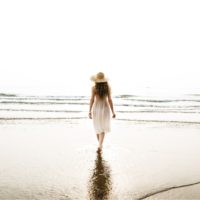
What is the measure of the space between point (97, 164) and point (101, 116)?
1574mm

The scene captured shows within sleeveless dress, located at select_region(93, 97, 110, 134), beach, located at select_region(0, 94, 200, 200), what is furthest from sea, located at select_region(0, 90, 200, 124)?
sleeveless dress, located at select_region(93, 97, 110, 134)

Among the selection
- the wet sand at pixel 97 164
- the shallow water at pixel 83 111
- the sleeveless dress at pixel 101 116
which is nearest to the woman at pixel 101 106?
Result: the sleeveless dress at pixel 101 116

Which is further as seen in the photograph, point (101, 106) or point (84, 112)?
point (84, 112)

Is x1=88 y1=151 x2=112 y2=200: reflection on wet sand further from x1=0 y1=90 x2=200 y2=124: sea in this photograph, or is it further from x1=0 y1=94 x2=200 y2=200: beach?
x1=0 y1=90 x2=200 y2=124: sea

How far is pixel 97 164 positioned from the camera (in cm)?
639

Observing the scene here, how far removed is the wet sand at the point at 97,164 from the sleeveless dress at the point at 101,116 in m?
0.53

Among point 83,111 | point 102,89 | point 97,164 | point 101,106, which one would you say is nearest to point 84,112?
point 83,111

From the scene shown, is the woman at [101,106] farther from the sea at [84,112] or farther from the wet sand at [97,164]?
the sea at [84,112]

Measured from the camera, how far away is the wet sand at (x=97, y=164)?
485 centimetres

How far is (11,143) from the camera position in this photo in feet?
27.2

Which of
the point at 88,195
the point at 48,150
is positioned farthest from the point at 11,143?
the point at 88,195

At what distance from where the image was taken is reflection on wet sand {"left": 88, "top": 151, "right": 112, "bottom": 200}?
4688 millimetres

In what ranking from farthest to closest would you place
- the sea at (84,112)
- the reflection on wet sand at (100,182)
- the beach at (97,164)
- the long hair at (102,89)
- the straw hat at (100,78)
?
the sea at (84,112) < the long hair at (102,89) < the straw hat at (100,78) < the beach at (97,164) < the reflection on wet sand at (100,182)

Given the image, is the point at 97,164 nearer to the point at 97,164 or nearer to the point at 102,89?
the point at 97,164
